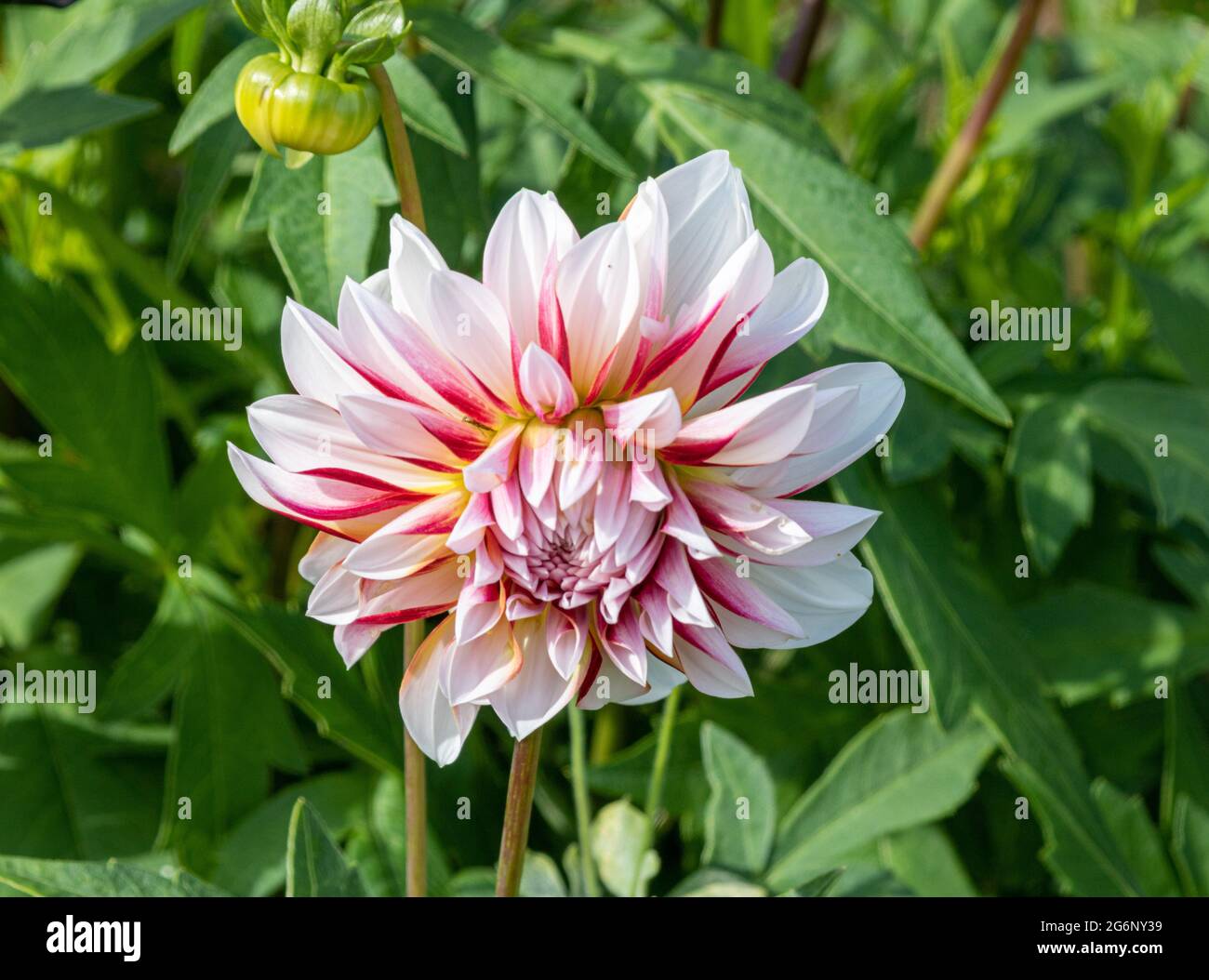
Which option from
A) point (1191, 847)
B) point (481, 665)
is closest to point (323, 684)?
point (481, 665)

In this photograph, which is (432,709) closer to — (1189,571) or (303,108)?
(303,108)

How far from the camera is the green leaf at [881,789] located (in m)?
0.75

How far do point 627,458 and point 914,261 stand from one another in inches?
12.1

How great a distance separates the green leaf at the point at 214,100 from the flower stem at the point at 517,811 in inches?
13.4

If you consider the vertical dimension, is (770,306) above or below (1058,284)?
below

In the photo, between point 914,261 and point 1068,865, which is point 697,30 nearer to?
point 914,261

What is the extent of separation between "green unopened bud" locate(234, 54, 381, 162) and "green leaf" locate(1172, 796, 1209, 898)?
0.62 metres

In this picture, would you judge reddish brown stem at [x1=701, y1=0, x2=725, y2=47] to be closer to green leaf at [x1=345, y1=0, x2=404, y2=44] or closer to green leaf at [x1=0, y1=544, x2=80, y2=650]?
green leaf at [x1=345, y1=0, x2=404, y2=44]

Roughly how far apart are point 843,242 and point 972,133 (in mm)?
341

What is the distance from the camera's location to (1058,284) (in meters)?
1.01

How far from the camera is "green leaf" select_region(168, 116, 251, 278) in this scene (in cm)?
65
